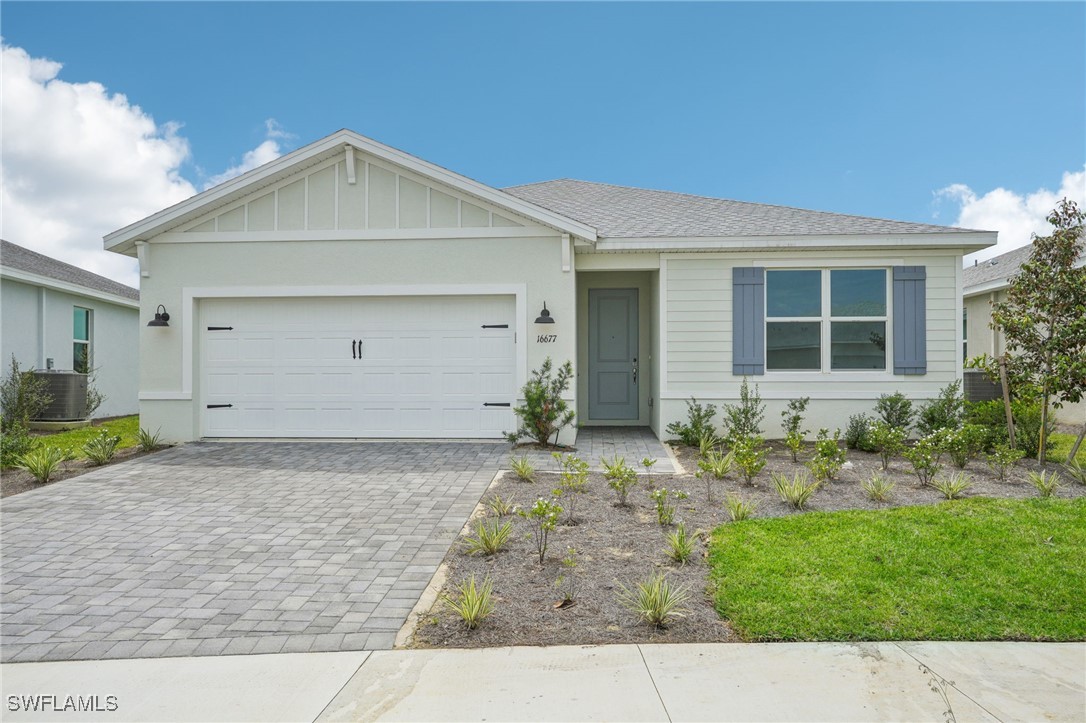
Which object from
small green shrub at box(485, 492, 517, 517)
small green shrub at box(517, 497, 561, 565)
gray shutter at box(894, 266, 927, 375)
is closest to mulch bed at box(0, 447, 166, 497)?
small green shrub at box(485, 492, 517, 517)

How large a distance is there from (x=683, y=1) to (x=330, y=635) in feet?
36.0

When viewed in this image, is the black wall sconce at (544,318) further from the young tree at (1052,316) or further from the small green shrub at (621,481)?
the young tree at (1052,316)

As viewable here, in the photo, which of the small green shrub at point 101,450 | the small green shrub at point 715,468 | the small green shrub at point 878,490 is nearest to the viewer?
the small green shrub at point 878,490

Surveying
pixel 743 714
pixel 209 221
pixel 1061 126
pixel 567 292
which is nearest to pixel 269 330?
pixel 209 221

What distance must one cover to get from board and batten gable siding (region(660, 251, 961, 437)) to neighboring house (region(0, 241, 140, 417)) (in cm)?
1318

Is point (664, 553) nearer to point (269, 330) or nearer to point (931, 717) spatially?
point (931, 717)

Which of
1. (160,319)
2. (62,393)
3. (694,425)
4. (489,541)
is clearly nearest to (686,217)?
(694,425)

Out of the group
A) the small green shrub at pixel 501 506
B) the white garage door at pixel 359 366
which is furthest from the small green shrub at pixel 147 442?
the small green shrub at pixel 501 506

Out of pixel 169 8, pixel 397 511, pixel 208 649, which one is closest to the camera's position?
pixel 208 649

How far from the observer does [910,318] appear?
9773 millimetres

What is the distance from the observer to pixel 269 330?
9.97 m

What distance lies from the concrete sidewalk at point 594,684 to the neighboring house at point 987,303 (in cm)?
1248

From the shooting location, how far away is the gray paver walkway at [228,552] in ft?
11.6

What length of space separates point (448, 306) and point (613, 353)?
346cm
